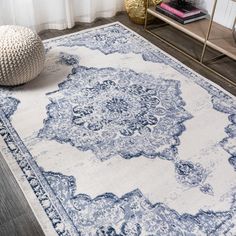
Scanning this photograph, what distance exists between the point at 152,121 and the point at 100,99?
343 millimetres

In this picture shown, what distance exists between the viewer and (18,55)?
183 cm

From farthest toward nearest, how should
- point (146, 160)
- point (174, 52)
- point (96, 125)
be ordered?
point (174, 52) < point (96, 125) < point (146, 160)

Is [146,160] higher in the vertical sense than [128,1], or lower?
lower

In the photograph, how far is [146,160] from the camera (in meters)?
1.60

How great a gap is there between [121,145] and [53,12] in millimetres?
1400

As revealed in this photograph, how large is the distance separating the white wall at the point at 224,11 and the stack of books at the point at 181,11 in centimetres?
11

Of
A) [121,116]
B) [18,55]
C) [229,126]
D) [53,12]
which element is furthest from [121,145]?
[53,12]

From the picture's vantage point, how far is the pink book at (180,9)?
7.85ft

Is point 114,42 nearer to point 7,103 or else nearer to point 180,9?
point 180,9

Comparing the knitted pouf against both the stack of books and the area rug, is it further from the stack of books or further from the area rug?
the stack of books

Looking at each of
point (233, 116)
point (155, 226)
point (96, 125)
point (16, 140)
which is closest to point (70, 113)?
point (96, 125)

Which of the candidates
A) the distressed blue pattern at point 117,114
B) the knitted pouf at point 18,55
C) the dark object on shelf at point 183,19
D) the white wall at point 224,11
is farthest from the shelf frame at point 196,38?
the knitted pouf at point 18,55

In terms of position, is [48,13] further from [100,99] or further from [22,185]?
[22,185]

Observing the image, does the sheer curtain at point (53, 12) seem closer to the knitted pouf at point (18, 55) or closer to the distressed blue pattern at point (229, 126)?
the knitted pouf at point (18, 55)
